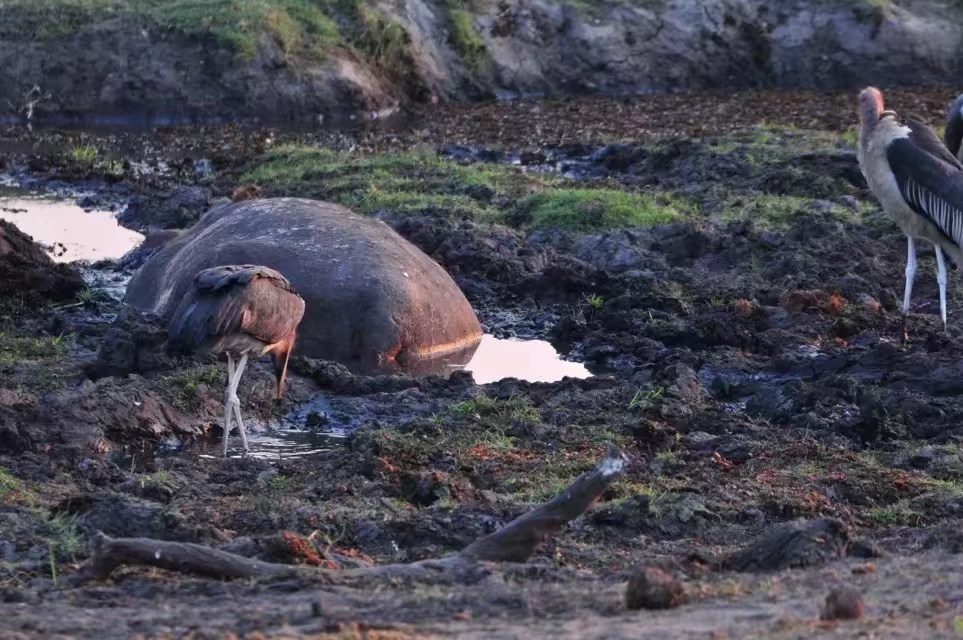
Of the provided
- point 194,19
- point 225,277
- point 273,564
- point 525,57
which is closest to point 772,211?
point 225,277

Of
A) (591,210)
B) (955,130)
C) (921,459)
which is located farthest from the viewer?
(591,210)

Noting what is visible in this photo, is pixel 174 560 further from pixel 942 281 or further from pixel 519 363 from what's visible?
pixel 942 281

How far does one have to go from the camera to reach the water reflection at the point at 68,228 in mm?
14133

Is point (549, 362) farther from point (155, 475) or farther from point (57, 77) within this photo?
point (57, 77)

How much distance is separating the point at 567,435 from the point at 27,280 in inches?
198

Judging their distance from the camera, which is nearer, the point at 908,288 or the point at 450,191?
the point at 908,288

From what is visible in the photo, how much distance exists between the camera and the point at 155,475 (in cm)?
720

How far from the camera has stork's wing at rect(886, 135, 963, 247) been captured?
33.0 ft

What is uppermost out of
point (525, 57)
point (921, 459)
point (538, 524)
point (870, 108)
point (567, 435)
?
point (870, 108)

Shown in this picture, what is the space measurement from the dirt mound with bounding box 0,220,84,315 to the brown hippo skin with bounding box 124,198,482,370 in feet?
2.03

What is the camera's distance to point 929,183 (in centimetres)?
1013

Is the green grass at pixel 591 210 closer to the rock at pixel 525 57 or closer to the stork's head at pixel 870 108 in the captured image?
the stork's head at pixel 870 108

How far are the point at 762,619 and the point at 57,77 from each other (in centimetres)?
2078

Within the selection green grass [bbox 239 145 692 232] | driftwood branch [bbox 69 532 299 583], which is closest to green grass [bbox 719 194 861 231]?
green grass [bbox 239 145 692 232]
